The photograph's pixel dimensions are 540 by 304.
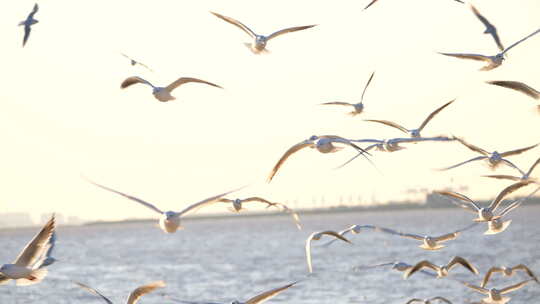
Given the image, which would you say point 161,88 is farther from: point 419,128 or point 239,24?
point 419,128

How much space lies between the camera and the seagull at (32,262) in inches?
729

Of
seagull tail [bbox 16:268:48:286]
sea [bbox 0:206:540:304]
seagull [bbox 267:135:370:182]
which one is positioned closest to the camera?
seagull tail [bbox 16:268:48:286]

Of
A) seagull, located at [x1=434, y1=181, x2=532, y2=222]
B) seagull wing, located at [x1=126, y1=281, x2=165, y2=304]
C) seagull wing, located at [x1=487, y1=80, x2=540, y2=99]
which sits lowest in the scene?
seagull wing, located at [x1=126, y1=281, x2=165, y2=304]

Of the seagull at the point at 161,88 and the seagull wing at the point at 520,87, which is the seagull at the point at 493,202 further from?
the seagull at the point at 161,88

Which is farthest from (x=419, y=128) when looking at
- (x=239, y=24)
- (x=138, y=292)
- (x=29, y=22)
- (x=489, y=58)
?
(x=29, y=22)

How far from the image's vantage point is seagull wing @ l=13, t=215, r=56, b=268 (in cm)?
1875

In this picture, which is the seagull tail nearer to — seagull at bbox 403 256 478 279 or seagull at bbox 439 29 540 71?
seagull at bbox 403 256 478 279

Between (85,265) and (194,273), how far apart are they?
2316 cm

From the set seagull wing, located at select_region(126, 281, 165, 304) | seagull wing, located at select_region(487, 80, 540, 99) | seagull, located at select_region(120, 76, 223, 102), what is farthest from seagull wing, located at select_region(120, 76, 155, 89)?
seagull wing, located at select_region(487, 80, 540, 99)

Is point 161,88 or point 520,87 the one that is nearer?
point 520,87

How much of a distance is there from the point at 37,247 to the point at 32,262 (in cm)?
27

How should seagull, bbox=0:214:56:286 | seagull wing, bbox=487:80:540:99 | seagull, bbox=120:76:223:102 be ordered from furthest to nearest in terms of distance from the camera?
seagull, bbox=120:76:223:102, seagull wing, bbox=487:80:540:99, seagull, bbox=0:214:56:286

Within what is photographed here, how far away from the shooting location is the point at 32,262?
18.9m

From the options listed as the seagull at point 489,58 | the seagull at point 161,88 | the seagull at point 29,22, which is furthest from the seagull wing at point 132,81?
the seagull at point 489,58
